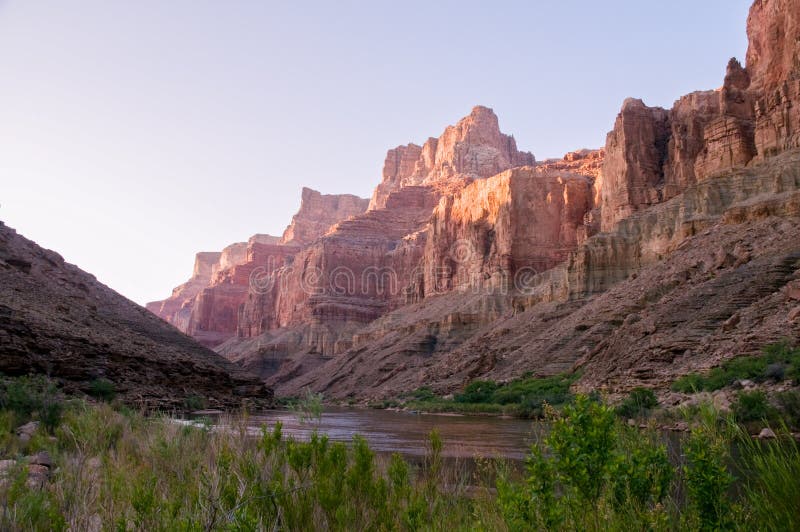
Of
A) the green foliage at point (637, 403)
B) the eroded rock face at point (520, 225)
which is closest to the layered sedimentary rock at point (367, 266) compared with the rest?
the eroded rock face at point (520, 225)

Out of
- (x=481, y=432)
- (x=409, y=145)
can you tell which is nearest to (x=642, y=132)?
(x=481, y=432)

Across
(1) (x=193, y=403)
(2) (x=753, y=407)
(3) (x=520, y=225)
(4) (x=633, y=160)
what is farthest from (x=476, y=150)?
(2) (x=753, y=407)

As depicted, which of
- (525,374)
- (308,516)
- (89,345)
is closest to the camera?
(308,516)

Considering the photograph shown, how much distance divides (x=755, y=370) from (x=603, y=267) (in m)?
30.7

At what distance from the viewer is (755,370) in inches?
700

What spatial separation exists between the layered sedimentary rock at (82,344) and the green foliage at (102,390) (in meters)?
0.32

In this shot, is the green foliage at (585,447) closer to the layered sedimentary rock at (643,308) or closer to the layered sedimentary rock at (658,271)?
the layered sedimentary rock at (643,308)

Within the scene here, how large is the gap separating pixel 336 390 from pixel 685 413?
2375 inches

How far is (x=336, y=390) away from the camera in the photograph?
63406 millimetres

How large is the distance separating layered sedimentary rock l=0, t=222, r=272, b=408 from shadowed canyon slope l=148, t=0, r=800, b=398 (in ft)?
57.4

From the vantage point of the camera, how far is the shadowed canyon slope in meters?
26.9

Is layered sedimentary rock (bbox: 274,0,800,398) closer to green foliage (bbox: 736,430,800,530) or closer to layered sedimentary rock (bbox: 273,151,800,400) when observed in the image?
layered sedimentary rock (bbox: 273,151,800,400)

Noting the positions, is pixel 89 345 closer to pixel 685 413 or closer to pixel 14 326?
pixel 14 326

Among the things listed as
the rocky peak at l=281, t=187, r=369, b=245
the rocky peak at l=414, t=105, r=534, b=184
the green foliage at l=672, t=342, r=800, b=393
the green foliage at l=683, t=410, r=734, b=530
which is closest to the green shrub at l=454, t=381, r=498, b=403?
the green foliage at l=672, t=342, r=800, b=393
